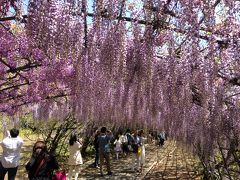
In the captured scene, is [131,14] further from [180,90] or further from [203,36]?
[180,90]

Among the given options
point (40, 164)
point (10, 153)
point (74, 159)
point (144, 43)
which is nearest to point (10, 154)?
point (10, 153)

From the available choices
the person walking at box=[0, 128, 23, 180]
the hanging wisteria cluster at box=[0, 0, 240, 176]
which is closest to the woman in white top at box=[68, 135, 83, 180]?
the person walking at box=[0, 128, 23, 180]

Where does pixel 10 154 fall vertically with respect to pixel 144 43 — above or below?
below

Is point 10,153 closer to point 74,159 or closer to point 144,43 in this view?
point 74,159

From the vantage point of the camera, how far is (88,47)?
14.9ft

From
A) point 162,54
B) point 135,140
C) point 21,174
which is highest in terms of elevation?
point 162,54

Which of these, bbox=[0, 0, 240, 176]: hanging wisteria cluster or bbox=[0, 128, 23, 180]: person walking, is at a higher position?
bbox=[0, 0, 240, 176]: hanging wisteria cluster

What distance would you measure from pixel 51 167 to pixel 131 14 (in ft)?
8.87

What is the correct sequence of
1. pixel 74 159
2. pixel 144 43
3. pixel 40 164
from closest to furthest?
pixel 144 43 < pixel 40 164 < pixel 74 159

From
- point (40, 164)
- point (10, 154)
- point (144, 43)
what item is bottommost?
point (40, 164)

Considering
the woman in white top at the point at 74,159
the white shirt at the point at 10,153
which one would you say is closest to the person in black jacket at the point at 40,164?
the white shirt at the point at 10,153

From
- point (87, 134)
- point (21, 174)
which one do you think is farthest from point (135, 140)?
point (87, 134)

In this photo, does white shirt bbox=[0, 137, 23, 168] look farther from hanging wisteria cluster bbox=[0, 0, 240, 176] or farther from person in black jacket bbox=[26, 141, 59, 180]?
hanging wisteria cluster bbox=[0, 0, 240, 176]

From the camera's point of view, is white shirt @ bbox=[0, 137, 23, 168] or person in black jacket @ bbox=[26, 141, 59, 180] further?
white shirt @ bbox=[0, 137, 23, 168]
